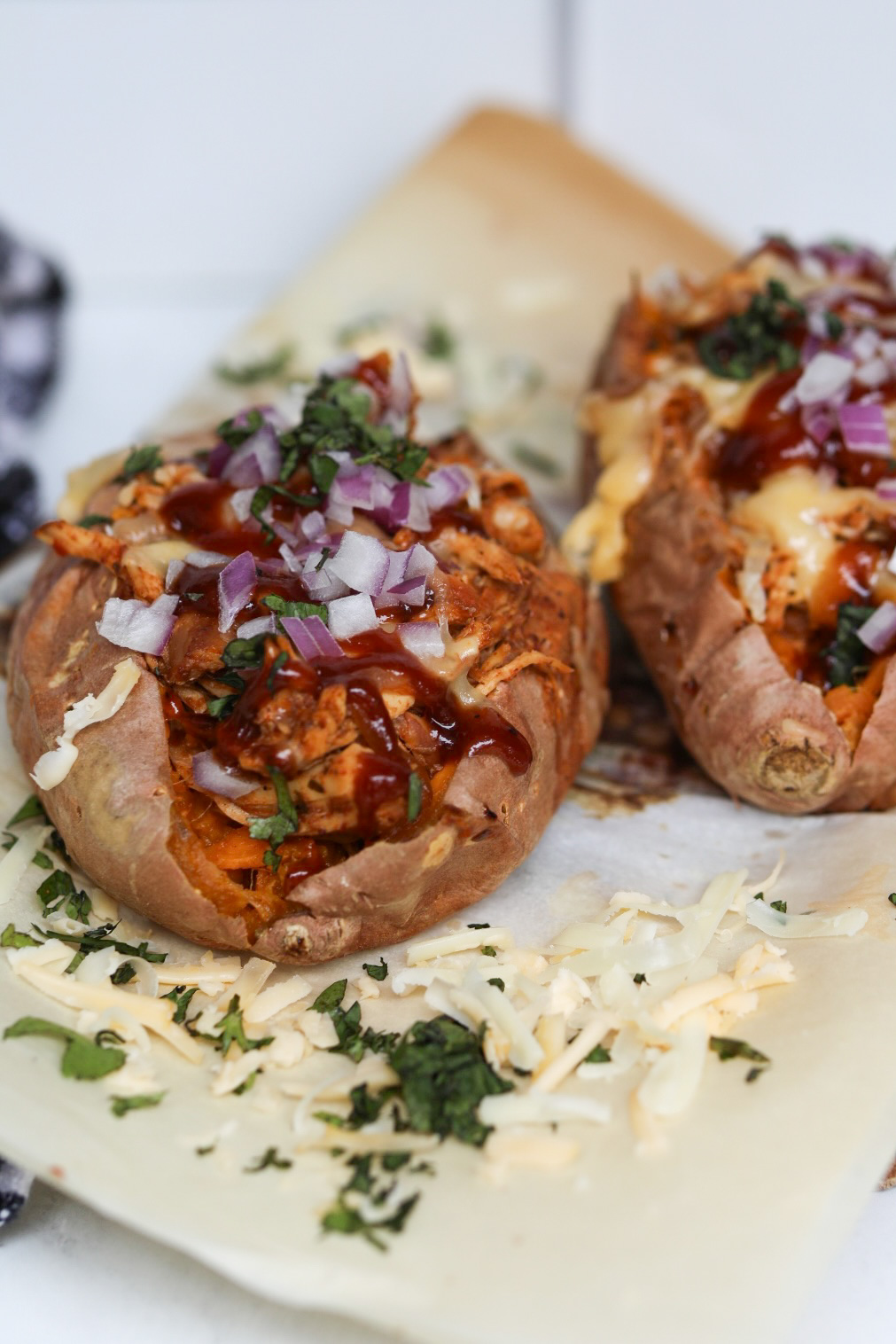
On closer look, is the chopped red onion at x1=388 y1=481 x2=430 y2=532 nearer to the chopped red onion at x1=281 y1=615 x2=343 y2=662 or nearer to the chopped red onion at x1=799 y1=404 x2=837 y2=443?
the chopped red onion at x1=281 y1=615 x2=343 y2=662

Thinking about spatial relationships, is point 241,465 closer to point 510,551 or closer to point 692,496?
point 510,551

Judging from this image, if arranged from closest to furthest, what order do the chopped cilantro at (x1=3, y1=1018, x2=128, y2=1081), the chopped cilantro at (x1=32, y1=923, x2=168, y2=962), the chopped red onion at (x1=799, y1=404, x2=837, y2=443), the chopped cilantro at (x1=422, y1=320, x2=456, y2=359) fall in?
the chopped cilantro at (x1=3, y1=1018, x2=128, y2=1081) → the chopped cilantro at (x1=32, y1=923, x2=168, y2=962) → the chopped red onion at (x1=799, y1=404, x2=837, y2=443) → the chopped cilantro at (x1=422, y1=320, x2=456, y2=359)

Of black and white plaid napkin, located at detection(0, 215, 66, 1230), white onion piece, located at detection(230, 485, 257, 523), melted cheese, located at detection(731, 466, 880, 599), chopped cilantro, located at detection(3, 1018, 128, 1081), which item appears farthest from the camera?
black and white plaid napkin, located at detection(0, 215, 66, 1230)

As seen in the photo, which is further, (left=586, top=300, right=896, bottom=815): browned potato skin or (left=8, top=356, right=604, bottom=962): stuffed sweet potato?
(left=586, top=300, right=896, bottom=815): browned potato skin

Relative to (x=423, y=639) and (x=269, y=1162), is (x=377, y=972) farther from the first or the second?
(x=423, y=639)

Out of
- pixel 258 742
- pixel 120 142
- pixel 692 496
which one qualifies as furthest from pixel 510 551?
pixel 120 142

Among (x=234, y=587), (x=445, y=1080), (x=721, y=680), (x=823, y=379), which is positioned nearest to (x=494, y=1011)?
(x=445, y=1080)

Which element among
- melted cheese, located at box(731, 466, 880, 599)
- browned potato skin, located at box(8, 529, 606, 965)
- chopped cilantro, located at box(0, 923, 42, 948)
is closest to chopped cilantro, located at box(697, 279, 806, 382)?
melted cheese, located at box(731, 466, 880, 599)
